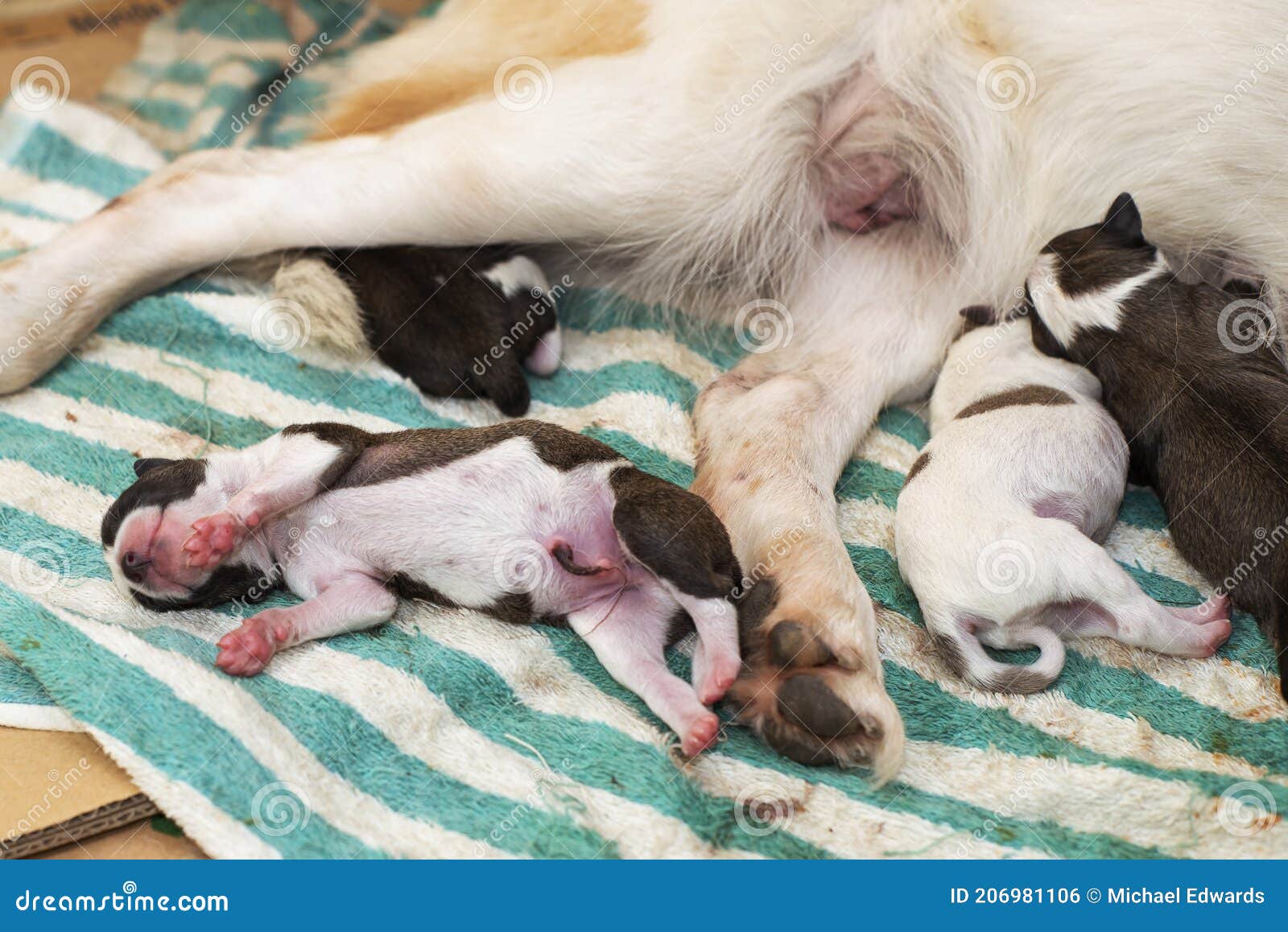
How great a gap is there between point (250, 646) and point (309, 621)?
9 centimetres

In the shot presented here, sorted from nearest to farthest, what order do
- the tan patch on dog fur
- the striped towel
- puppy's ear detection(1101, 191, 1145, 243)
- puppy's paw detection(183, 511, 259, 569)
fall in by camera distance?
1. the striped towel
2. puppy's paw detection(183, 511, 259, 569)
3. puppy's ear detection(1101, 191, 1145, 243)
4. the tan patch on dog fur

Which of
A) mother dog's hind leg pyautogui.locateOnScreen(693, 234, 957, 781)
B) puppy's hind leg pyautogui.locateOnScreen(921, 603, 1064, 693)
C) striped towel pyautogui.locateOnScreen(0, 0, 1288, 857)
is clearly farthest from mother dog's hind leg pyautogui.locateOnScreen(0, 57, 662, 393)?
puppy's hind leg pyautogui.locateOnScreen(921, 603, 1064, 693)

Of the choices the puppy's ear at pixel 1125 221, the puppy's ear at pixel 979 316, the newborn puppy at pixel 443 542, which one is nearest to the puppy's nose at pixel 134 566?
the newborn puppy at pixel 443 542

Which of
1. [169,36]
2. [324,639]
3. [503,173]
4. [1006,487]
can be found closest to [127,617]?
[324,639]

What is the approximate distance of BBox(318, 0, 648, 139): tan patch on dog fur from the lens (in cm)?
216

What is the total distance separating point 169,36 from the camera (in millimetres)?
3068

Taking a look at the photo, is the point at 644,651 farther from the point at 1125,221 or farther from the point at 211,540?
the point at 1125,221

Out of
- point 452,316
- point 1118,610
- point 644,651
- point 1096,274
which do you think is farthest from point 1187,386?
point 452,316

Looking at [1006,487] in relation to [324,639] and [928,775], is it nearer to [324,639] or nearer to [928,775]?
[928,775]

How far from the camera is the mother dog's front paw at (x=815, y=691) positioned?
147 centimetres

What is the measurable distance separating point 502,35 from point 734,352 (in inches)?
29.6

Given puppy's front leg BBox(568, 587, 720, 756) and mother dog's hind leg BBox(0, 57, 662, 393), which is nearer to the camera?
puppy's front leg BBox(568, 587, 720, 756)

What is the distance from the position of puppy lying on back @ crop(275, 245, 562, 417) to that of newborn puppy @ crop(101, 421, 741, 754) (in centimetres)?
39

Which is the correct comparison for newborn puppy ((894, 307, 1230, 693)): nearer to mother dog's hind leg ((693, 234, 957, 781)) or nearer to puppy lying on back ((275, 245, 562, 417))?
mother dog's hind leg ((693, 234, 957, 781))
